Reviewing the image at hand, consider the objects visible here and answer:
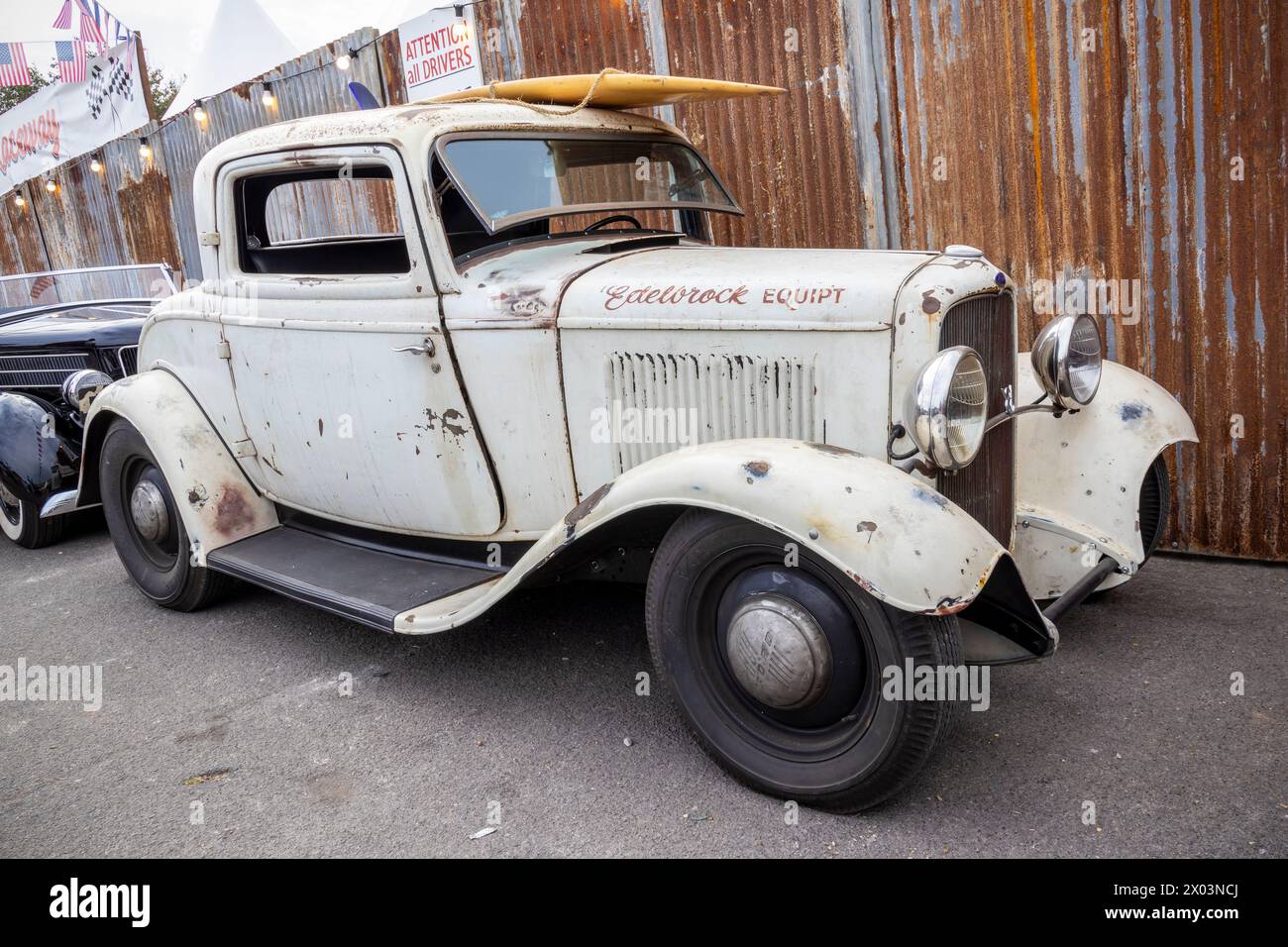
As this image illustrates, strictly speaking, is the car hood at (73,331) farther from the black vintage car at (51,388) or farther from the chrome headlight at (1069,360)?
the chrome headlight at (1069,360)

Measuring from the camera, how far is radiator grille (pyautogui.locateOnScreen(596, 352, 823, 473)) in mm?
2645

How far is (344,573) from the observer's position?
3.42 meters

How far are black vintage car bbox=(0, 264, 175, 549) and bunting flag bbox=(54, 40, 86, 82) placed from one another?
6.40 metres

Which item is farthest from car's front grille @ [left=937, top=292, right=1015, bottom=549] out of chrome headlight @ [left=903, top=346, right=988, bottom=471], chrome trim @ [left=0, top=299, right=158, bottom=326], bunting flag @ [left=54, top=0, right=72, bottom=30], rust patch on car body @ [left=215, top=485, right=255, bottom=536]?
bunting flag @ [left=54, top=0, right=72, bottom=30]

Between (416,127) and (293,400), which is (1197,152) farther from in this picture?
(293,400)

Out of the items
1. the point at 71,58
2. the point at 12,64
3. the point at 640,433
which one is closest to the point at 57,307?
the point at 640,433

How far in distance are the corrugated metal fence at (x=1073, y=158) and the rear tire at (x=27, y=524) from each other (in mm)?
3951

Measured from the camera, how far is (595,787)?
265 cm

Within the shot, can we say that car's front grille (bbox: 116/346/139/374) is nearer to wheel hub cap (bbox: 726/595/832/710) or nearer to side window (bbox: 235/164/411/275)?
side window (bbox: 235/164/411/275)

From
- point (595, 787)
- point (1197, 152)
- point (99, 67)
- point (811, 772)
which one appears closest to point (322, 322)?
point (595, 787)

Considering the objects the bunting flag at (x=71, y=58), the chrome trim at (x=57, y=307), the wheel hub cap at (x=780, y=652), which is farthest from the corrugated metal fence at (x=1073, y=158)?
the bunting flag at (x=71, y=58)

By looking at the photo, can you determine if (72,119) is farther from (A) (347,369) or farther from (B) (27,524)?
(A) (347,369)

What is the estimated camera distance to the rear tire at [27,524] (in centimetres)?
512
